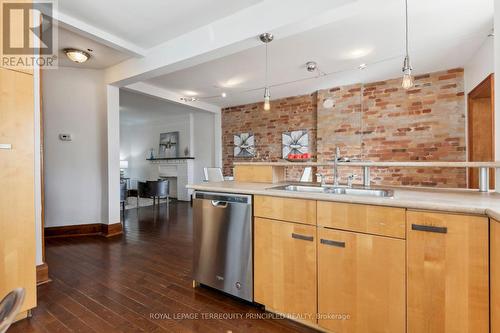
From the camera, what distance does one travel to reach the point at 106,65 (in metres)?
3.73

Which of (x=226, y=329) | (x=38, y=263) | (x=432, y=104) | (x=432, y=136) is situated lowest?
(x=226, y=329)

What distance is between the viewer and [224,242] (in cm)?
198

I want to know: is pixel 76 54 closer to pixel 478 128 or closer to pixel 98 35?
pixel 98 35

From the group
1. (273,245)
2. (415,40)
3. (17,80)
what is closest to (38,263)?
(17,80)

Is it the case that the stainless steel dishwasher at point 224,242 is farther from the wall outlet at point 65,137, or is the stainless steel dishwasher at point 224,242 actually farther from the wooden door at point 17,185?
the wall outlet at point 65,137

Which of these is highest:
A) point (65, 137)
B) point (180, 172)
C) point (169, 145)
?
point (169, 145)

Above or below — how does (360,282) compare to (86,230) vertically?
above

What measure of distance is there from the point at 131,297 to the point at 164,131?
6.57m

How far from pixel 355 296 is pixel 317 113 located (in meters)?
4.25

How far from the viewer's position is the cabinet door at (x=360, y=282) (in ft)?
4.35

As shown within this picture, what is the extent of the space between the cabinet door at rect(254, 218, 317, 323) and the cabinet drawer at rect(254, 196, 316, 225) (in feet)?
0.14

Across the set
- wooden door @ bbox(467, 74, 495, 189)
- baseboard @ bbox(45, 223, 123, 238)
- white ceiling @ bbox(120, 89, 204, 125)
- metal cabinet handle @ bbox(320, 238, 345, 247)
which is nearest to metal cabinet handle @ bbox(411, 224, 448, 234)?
metal cabinet handle @ bbox(320, 238, 345, 247)

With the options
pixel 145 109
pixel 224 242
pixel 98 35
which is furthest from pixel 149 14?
pixel 145 109

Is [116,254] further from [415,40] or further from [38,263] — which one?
[415,40]
